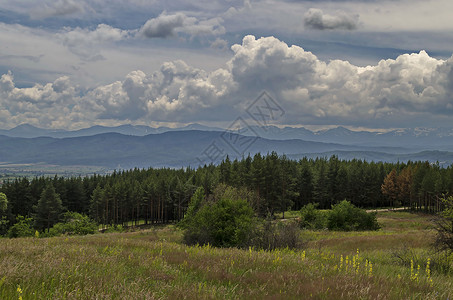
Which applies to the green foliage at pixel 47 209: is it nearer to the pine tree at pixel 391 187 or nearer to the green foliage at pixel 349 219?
the green foliage at pixel 349 219

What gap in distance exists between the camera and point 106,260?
768 cm

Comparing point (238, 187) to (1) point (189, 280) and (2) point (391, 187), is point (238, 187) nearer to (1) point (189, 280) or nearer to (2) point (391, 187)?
(2) point (391, 187)

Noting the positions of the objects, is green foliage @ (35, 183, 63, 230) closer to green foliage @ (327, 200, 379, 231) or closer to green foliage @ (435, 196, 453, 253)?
green foliage @ (327, 200, 379, 231)

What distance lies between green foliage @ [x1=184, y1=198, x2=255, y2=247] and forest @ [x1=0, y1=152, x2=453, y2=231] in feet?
177

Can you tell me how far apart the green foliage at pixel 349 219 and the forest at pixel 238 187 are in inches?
1120

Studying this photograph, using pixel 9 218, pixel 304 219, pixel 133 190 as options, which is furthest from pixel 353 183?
pixel 9 218

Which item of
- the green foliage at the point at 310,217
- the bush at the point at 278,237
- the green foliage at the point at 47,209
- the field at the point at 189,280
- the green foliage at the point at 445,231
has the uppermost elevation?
the field at the point at 189,280

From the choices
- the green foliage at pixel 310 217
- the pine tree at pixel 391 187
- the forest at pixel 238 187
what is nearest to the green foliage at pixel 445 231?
the green foliage at pixel 310 217

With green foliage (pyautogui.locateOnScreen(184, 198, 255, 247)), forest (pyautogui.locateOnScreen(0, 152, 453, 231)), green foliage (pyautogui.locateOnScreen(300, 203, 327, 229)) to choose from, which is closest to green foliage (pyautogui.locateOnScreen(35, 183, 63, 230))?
forest (pyautogui.locateOnScreen(0, 152, 453, 231))

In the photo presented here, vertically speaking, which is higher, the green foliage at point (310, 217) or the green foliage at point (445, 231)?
the green foliage at point (445, 231)

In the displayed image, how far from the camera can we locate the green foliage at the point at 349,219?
180 feet

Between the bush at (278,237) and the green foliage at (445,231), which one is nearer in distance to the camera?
the green foliage at (445,231)

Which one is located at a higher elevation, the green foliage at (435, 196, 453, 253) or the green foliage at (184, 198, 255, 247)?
the green foliage at (435, 196, 453, 253)

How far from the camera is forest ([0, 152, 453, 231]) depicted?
85125 millimetres
